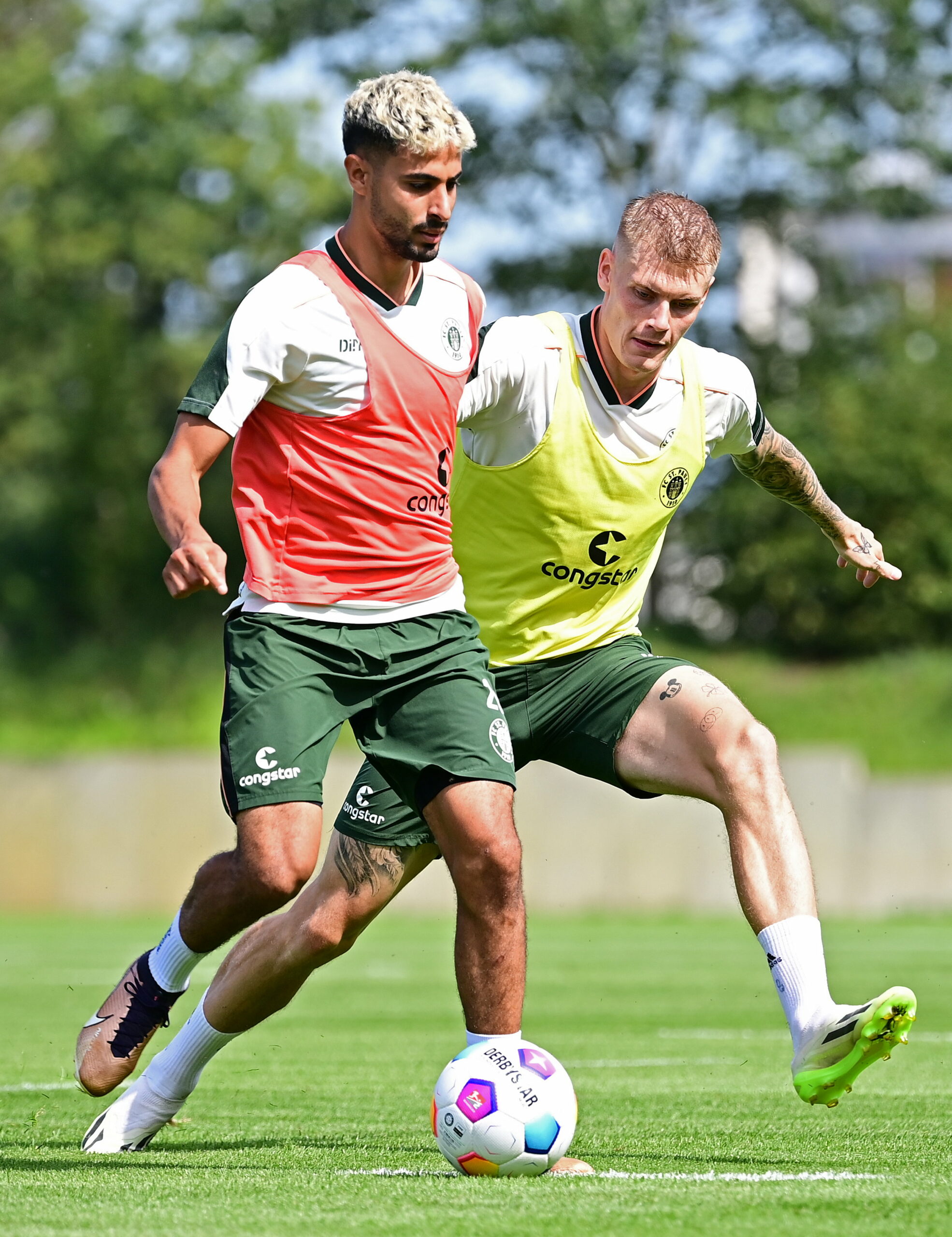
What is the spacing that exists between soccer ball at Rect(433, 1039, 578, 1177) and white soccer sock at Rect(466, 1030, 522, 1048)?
0.12 meters

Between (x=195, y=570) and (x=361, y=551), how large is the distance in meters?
0.73

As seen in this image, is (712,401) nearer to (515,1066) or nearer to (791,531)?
(515,1066)

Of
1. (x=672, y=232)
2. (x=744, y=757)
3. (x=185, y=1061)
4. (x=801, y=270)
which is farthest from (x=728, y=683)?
(x=185, y=1061)

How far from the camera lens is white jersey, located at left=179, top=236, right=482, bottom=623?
482 centimetres

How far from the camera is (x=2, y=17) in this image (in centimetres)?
3825

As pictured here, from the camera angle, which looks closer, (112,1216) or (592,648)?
(112,1216)

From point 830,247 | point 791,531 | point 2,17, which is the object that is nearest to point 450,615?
point 791,531

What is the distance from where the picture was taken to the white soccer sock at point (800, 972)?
4855 mm

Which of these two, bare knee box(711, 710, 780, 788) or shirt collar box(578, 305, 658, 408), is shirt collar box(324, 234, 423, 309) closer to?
shirt collar box(578, 305, 658, 408)

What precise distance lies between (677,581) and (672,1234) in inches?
1068

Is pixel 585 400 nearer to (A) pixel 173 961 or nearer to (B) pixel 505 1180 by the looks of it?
(A) pixel 173 961

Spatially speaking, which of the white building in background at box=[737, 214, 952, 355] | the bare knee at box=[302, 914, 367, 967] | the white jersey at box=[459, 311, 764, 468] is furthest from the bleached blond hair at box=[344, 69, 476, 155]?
the white building in background at box=[737, 214, 952, 355]

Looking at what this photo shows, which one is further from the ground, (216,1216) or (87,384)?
(216,1216)

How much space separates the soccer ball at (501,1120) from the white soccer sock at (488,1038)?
12 cm
